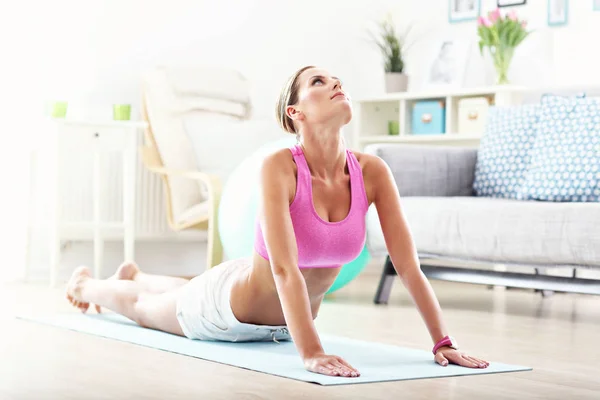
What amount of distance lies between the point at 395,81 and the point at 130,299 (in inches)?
123

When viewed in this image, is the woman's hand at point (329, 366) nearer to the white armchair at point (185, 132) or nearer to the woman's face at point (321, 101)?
the woman's face at point (321, 101)

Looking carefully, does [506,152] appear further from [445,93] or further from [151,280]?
[151,280]

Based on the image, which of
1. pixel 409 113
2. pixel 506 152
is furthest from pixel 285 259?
pixel 409 113

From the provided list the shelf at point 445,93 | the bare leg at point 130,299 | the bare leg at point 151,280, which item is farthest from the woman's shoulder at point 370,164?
the shelf at point 445,93

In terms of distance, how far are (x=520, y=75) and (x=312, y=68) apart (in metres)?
3.29

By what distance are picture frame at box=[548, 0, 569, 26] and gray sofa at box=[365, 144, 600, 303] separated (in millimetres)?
1347

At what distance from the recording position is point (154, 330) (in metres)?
2.94

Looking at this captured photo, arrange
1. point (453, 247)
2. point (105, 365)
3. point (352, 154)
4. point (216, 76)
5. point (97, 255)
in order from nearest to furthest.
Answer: point (105, 365)
point (352, 154)
point (453, 247)
point (97, 255)
point (216, 76)

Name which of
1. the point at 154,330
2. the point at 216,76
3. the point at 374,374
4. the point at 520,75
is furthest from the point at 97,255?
the point at 374,374

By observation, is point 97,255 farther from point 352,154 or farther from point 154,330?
point 352,154

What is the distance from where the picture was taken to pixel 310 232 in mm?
2295

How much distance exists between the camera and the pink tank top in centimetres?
229

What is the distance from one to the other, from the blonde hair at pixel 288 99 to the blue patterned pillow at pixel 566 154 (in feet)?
5.66

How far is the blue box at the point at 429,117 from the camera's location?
5.50 metres
